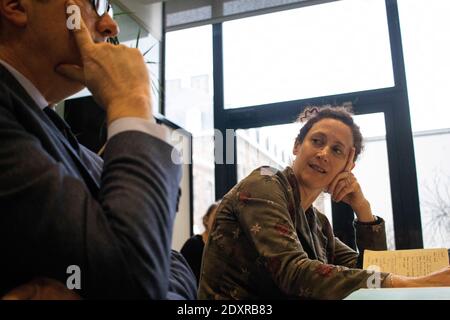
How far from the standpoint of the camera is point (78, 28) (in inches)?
25.0

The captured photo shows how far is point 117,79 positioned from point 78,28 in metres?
0.15

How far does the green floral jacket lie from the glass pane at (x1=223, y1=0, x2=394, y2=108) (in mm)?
909

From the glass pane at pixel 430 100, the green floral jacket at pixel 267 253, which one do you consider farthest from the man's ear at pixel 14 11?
the glass pane at pixel 430 100

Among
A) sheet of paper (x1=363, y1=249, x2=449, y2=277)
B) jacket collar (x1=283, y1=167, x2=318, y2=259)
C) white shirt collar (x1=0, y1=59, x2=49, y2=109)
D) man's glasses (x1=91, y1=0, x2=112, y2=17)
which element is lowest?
sheet of paper (x1=363, y1=249, x2=449, y2=277)

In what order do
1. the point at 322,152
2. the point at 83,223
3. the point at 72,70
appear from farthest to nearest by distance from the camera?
the point at 322,152, the point at 72,70, the point at 83,223

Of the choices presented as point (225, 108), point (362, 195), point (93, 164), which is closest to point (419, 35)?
point (225, 108)

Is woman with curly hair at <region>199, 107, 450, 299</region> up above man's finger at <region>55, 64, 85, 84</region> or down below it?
below

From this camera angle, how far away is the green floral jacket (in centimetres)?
87

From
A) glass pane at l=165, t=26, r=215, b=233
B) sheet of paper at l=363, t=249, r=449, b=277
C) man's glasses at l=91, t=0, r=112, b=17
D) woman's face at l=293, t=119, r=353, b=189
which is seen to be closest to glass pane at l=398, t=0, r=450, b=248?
glass pane at l=165, t=26, r=215, b=233

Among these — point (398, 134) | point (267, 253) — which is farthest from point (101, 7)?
point (398, 134)

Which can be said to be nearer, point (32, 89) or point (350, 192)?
point (32, 89)

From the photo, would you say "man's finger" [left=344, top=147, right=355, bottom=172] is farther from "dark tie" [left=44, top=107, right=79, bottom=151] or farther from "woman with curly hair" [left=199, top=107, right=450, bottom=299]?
"dark tie" [left=44, top=107, right=79, bottom=151]

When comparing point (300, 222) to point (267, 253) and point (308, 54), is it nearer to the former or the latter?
point (267, 253)

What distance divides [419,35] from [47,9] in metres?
2.74
